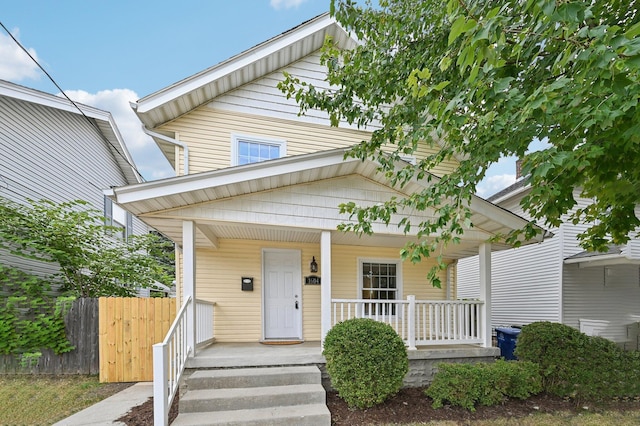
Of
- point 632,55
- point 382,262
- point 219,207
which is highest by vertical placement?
point 632,55

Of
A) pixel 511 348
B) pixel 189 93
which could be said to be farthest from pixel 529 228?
pixel 189 93

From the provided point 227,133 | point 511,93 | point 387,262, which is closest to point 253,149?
point 227,133

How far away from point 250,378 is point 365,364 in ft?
5.58

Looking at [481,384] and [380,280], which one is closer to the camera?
[481,384]

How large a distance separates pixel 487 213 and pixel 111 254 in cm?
942

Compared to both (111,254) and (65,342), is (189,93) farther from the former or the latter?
(65,342)

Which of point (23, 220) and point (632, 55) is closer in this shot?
point (632, 55)

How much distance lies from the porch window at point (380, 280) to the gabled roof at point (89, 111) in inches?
365

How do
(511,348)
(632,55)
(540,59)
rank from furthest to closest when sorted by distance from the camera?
1. (511,348)
2. (540,59)
3. (632,55)

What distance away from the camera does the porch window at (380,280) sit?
8.05 meters

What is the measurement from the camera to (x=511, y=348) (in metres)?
8.40

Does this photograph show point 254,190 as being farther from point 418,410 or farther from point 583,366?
point 583,366

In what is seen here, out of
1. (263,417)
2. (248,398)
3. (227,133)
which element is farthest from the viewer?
(227,133)

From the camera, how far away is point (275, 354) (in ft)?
18.1
